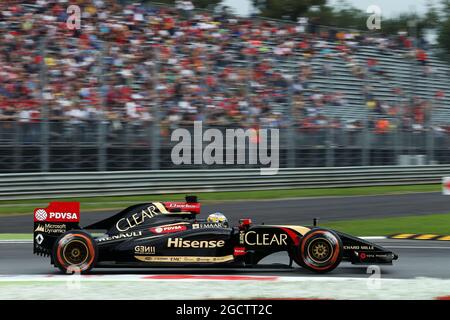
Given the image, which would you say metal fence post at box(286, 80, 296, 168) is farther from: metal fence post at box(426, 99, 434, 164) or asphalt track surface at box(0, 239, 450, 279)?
asphalt track surface at box(0, 239, 450, 279)

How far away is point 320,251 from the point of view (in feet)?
24.2

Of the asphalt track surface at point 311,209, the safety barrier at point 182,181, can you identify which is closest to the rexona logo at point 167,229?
the asphalt track surface at point 311,209

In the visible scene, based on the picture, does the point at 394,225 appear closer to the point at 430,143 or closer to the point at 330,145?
the point at 330,145

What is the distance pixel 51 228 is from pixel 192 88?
34.3ft

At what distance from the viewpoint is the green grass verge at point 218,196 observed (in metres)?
15.2

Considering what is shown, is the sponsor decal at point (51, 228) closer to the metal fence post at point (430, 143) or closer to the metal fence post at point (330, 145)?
the metal fence post at point (330, 145)

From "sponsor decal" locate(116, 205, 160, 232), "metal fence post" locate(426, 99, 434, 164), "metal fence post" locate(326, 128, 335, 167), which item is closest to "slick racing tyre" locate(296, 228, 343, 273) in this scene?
"sponsor decal" locate(116, 205, 160, 232)

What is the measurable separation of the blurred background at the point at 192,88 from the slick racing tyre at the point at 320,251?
914 cm

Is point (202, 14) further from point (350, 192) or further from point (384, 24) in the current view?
point (384, 24)

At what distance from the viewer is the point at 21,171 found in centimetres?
1541

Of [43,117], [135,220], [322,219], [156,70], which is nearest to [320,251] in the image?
[135,220]

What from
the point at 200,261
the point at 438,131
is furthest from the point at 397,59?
the point at 200,261

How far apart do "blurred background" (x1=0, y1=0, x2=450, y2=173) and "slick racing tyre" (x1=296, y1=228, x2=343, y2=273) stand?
30.0 feet
